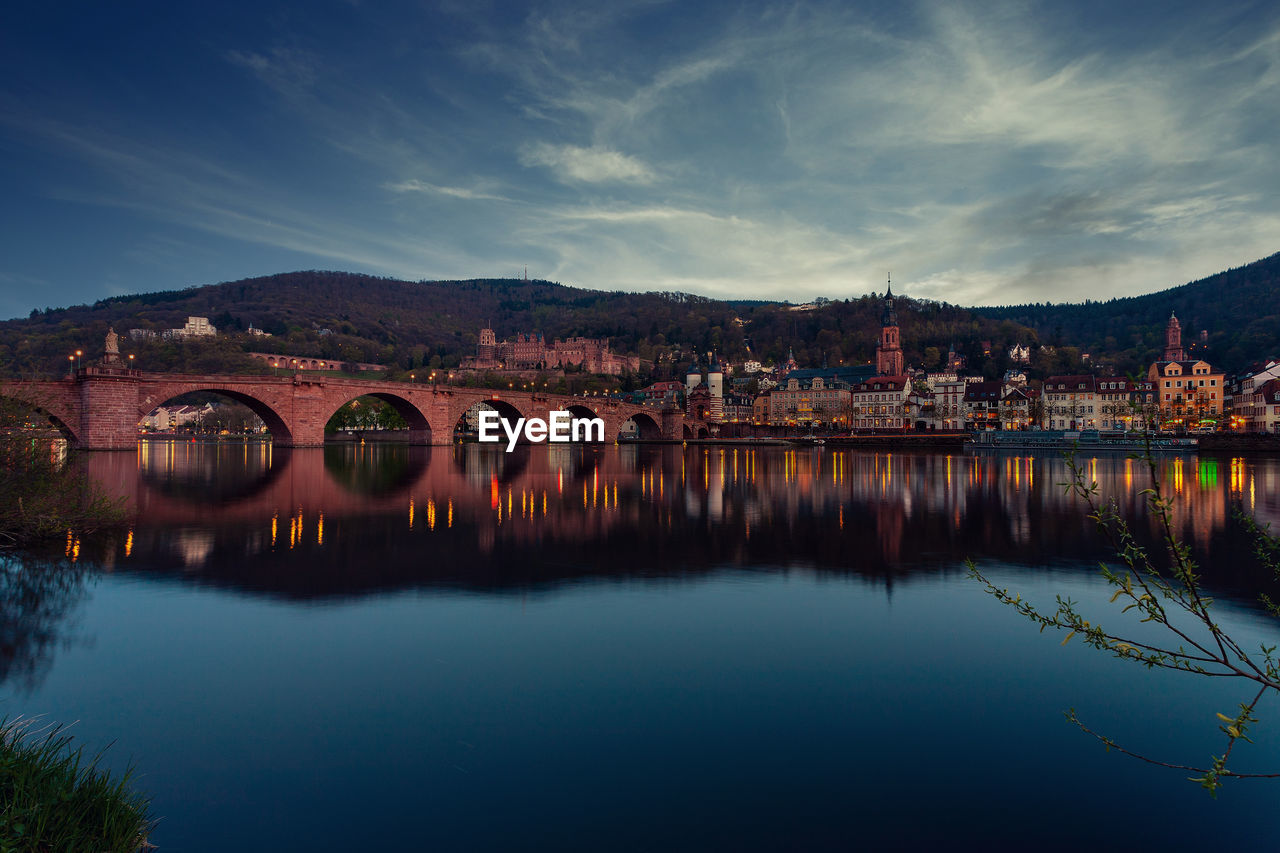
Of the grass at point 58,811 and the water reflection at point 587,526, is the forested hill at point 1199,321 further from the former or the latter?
the grass at point 58,811

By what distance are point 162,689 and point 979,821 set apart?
727cm

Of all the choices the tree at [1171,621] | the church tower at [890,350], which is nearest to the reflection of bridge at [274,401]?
the tree at [1171,621]

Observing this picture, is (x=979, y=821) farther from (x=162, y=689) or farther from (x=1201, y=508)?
(x=1201, y=508)

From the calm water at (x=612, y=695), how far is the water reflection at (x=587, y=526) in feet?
0.62

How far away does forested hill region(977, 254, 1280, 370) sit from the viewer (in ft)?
401

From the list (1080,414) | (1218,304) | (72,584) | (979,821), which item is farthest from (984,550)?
(1218,304)

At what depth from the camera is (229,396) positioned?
58.1 meters

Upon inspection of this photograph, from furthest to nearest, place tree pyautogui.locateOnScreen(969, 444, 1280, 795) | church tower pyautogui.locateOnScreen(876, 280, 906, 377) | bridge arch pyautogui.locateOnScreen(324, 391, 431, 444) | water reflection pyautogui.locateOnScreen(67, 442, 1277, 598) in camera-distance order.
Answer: church tower pyautogui.locateOnScreen(876, 280, 906, 377) < bridge arch pyautogui.locateOnScreen(324, 391, 431, 444) < water reflection pyautogui.locateOnScreen(67, 442, 1277, 598) < tree pyautogui.locateOnScreen(969, 444, 1280, 795)

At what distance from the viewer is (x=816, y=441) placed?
9556cm

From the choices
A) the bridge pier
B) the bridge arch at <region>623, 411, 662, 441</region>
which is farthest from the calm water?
the bridge arch at <region>623, 411, 662, 441</region>

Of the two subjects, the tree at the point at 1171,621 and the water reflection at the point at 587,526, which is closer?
the tree at the point at 1171,621

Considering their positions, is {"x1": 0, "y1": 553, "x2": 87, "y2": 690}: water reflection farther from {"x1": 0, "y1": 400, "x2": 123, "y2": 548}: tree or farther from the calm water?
{"x1": 0, "y1": 400, "x2": 123, "y2": 548}: tree

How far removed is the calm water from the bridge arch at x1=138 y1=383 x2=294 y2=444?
3883 centimetres

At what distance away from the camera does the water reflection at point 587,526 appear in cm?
1311
